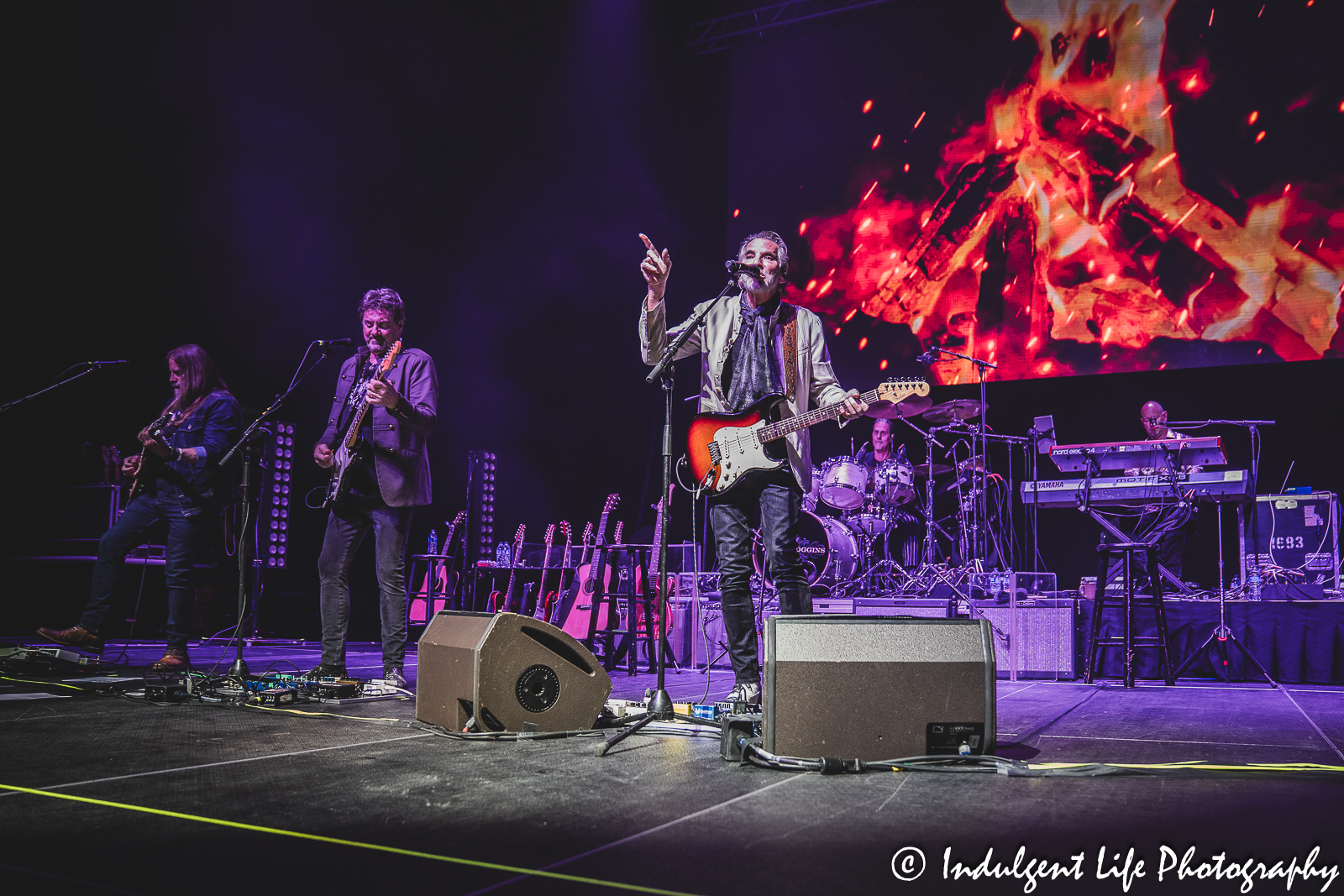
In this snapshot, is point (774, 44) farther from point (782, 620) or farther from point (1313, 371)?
point (782, 620)

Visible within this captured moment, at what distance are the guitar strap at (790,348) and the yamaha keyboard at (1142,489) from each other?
421cm

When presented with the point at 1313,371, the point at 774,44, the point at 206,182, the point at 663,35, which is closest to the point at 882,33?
the point at 774,44

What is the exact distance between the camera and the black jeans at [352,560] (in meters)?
4.33

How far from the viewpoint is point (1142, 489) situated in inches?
278

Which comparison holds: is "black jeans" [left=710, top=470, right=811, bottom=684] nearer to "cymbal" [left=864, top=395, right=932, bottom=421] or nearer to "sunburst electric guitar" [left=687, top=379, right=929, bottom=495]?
"sunburst electric guitar" [left=687, top=379, right=929, bottom=495]

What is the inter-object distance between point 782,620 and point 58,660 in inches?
160

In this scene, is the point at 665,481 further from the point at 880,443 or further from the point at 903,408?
the point at 880,443

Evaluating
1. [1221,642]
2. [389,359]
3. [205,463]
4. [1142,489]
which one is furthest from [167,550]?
[1221,642]

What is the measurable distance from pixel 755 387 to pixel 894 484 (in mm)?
5441

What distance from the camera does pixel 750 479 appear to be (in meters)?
3.59

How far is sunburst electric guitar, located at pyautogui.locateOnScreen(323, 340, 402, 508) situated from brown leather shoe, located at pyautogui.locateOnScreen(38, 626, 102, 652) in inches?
64.6

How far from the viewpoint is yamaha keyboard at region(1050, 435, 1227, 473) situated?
693 cm

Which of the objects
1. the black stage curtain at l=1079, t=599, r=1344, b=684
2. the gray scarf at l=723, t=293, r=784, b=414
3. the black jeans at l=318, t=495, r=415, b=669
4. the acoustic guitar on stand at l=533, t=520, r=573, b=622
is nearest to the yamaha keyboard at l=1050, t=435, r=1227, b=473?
the black stage curtain at l=1079, t=599, r=1344, b=684

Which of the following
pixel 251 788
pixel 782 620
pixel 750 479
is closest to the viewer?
pixel 251 788
